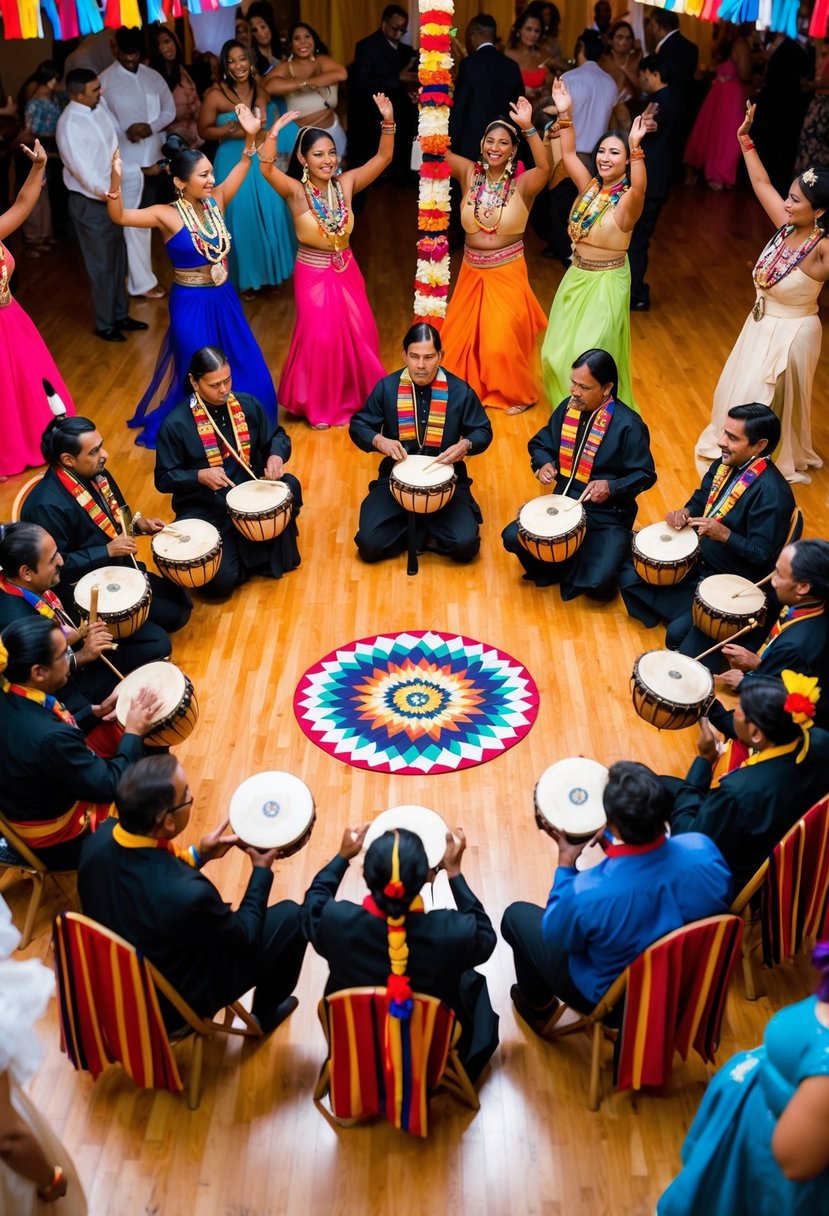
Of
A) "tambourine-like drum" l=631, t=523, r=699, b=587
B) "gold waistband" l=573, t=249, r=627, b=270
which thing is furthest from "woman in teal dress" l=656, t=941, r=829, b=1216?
"gold waistband" l=573, t=249, r=627, b=270

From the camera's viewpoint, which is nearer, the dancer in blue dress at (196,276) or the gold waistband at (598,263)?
the dancer in blue dress at (196,276)

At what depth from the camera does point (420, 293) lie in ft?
22.9

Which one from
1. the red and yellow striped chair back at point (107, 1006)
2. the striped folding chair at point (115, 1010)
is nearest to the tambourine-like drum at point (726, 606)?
the striped folding chair at point (115, 1010)

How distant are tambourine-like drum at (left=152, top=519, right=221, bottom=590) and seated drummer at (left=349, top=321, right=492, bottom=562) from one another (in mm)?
920

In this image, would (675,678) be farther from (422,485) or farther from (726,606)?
(422,485)

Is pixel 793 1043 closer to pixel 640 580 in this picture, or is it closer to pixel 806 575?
pixel 806 575

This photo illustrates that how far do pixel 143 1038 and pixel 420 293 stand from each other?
4.97 meters

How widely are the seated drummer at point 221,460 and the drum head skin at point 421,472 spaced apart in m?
0.52

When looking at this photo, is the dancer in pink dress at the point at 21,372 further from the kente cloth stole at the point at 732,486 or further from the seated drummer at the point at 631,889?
the seated drummer at the point at 631,889

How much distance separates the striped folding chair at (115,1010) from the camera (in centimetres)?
292

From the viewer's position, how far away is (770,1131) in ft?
8.08

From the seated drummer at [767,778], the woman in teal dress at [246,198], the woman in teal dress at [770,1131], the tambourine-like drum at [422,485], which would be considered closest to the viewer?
the woman in teal dress at [770,1131]

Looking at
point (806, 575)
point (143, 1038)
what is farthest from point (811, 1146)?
point (806, 575)

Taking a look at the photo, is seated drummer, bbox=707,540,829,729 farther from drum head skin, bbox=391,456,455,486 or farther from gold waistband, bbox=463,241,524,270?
gold waistband, bbox=463,241,524,270
